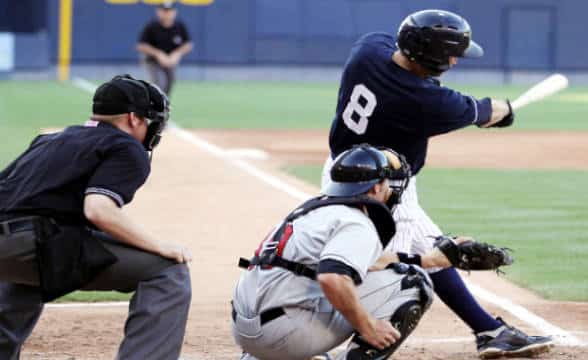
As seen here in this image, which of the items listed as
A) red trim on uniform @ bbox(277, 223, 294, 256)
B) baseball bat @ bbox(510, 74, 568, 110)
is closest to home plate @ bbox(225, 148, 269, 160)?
baseball bat @ bbox(510, 74, 568, 110)

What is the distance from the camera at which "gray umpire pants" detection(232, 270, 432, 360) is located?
16.1 ft

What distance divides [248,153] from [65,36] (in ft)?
67.1

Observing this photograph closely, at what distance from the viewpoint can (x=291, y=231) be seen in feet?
16.2

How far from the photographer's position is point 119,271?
4.99 meters

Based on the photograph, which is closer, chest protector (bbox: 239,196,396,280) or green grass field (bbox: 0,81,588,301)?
chest protector (bbox: 239,196,396,280)

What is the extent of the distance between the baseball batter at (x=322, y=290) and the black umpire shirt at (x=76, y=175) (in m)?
0.63

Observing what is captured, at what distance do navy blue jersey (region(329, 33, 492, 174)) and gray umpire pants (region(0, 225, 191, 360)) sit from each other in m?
1.22

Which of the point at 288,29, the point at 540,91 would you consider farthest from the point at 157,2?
the point at 540,91

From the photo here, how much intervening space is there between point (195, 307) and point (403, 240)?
1.75 metres

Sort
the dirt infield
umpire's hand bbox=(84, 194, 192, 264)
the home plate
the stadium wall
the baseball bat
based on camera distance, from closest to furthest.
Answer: umpire's hand bbox=(84, 194, 192, 264) → the dirt infield → the baseball bat → the home plate → the stadium wall

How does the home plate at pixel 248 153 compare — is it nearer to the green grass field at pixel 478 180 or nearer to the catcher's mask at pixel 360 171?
the green grass field at pixel 478 180

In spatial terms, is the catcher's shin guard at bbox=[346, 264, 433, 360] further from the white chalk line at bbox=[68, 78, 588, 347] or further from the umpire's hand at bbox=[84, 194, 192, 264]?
the white chalk line at bbox=[68, 78, 588, 347]

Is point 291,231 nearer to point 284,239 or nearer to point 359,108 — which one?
point 284,239

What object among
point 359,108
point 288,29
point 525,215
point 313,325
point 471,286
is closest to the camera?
point 313,325
